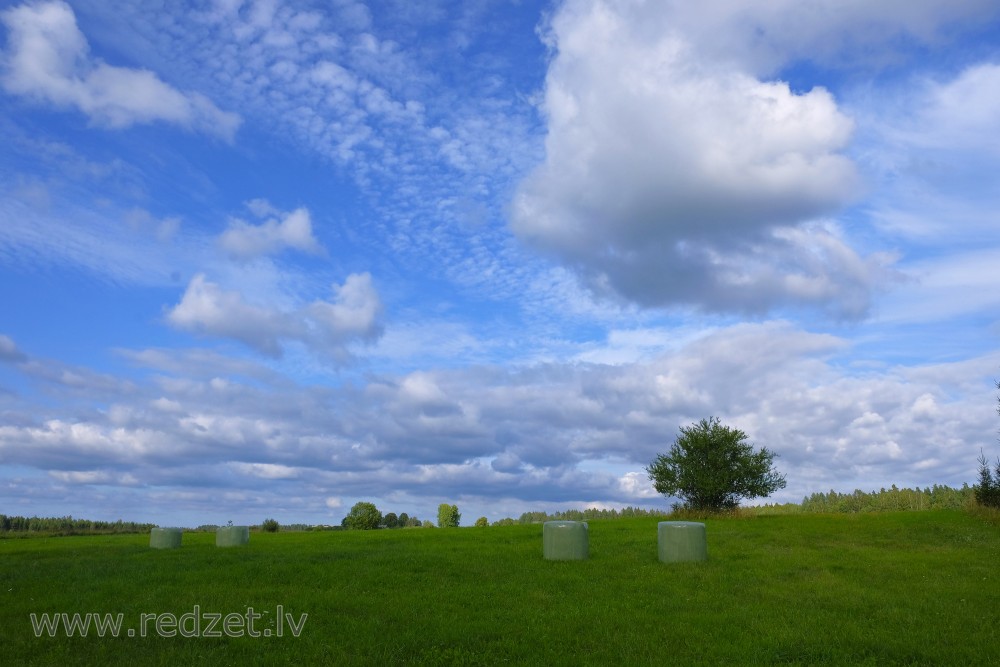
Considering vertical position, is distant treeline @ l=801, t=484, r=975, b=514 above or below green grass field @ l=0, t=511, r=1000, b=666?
above

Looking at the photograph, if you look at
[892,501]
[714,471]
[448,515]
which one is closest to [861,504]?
[892,501]

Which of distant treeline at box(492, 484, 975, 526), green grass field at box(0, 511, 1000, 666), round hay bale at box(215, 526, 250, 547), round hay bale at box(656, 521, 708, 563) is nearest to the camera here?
green grass field at box(0, 511, 1000, 666)

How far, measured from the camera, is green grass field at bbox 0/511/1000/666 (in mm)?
13664

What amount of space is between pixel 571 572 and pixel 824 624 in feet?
28.1

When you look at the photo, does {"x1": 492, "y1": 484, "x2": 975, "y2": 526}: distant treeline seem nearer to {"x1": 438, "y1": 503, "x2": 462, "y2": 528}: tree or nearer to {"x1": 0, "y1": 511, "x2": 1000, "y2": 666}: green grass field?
{"x1": 438, "y1": 503, "x2": 462, "y2": 528}: tree

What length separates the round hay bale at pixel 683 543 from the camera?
82.9 feet

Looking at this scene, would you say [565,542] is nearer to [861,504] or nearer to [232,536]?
[232,536]

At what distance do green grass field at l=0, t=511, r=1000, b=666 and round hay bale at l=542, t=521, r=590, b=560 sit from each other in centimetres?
61

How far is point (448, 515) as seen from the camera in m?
69.1

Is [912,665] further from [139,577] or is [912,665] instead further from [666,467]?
[666,467]

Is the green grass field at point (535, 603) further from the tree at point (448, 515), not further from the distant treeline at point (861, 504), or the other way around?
the tree at point (448, 515)

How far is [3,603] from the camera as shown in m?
18.1

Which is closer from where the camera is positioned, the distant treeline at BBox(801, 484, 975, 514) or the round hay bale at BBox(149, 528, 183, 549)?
the round hay bale at BBox(149, 528, 183, 549)

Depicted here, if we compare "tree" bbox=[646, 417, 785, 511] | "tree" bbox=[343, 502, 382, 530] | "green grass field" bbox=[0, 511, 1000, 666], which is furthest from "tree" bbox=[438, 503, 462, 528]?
"green grass field" bbox=[0, 511, 1000, 666]
